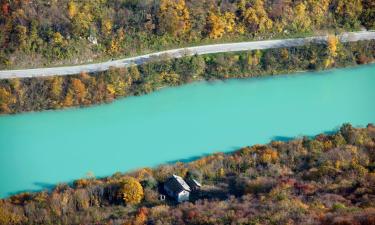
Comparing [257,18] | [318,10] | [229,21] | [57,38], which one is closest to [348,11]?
[318,10]

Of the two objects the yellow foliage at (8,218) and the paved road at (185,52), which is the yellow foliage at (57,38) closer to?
the paved road at (185,52)

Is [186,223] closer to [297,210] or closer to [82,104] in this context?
[297,210]

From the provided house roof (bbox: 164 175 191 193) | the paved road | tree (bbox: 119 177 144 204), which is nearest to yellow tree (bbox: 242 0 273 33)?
the paved road

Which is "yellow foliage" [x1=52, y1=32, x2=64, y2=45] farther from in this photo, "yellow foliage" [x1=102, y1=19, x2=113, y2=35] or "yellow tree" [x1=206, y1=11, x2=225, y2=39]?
"yellow tree" [x1=206, y1=11, x2=225, y2=39]

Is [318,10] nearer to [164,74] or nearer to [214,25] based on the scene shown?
[214,25]

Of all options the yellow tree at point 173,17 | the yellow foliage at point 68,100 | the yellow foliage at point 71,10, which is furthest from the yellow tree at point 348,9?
the yellow foliage at point 68,100

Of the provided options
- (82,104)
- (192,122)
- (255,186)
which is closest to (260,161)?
(255,186)
